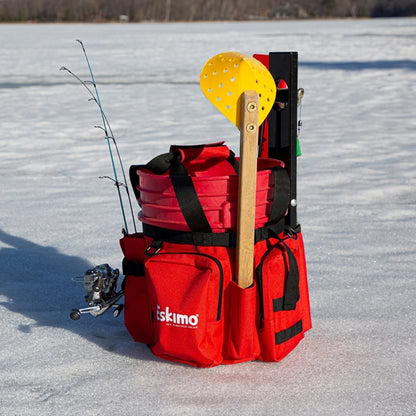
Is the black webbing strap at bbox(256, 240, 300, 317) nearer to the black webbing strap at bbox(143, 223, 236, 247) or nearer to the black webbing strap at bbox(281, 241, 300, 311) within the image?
the black webbing strap at bbox(281, 241, 300, 311)

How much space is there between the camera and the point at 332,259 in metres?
3.23

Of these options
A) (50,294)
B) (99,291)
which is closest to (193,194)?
(99,291)

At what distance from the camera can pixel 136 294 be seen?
7.50ft

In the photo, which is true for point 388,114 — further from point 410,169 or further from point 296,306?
point 296,306

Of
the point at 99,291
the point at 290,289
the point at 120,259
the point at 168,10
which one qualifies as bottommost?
Answer: the point at 168,10

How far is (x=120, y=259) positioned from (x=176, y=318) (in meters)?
1.24

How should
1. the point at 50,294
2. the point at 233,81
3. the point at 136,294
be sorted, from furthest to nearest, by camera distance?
the point at 50,294
the point at 136,294
the point at 233,81

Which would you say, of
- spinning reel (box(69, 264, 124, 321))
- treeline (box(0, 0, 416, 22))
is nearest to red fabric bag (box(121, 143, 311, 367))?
spinning reel (box(69, 264, 124, 321))

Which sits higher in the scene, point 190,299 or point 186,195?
point 186,195

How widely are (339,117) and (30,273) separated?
5.27m

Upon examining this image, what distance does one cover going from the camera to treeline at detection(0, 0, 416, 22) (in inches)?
2443

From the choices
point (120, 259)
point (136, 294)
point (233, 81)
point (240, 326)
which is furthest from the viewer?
point (120, 259)

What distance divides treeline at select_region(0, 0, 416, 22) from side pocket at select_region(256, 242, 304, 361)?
58685mm

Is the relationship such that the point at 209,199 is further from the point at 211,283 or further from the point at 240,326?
the point at 240,326
